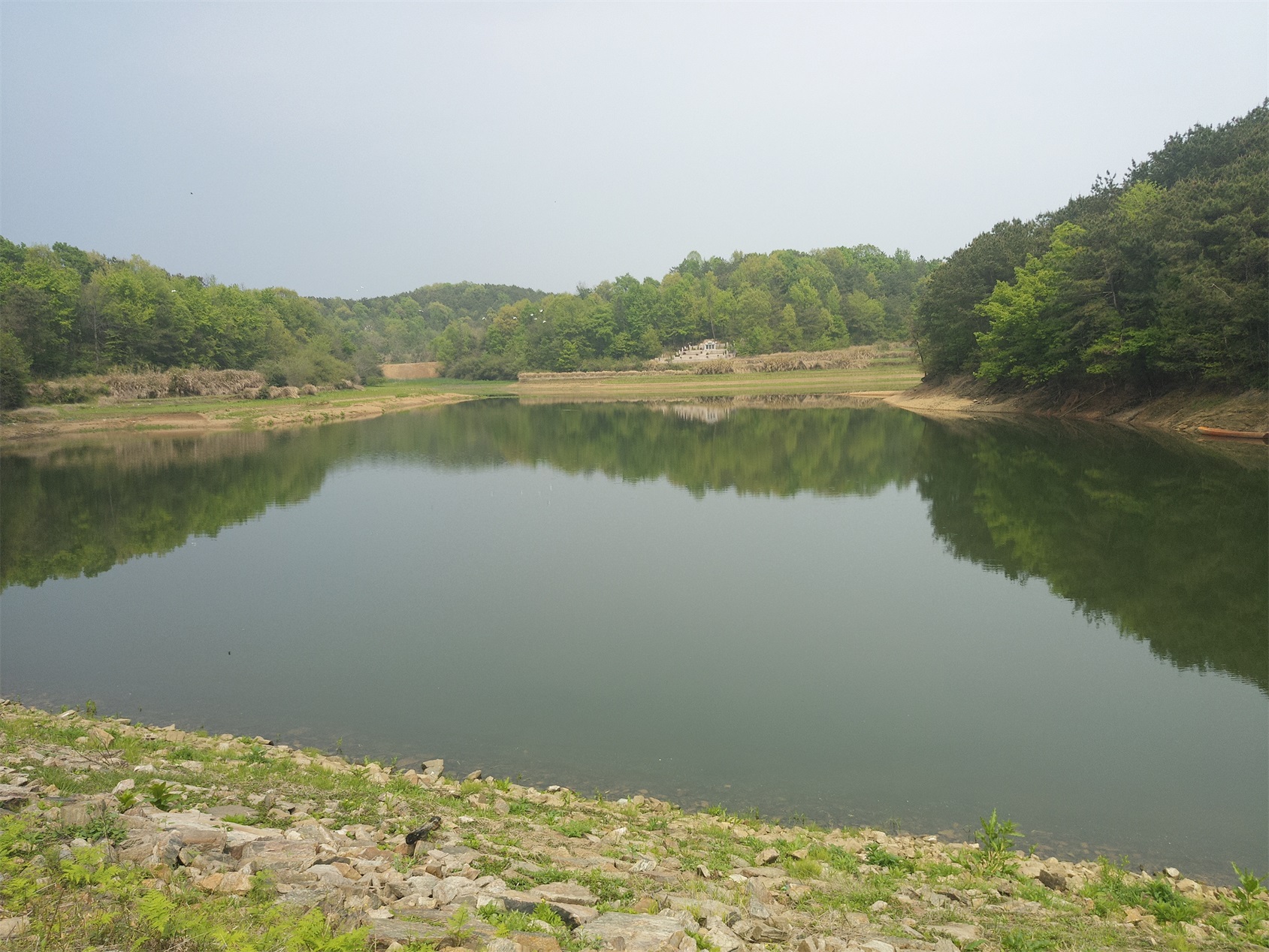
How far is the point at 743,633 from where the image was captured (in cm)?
1445

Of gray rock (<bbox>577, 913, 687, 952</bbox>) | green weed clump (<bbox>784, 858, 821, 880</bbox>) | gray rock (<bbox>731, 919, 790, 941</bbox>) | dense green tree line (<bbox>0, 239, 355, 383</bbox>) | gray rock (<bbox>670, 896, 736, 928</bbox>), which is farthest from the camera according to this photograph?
dense green tree line (<bbox>0, 239, 355, 383</bbox>)

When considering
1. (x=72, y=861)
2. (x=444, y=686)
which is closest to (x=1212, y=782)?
(x=444, y=686)

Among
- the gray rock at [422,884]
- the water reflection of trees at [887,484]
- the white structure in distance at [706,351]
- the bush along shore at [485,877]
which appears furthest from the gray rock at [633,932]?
the white structure in distance at [706,351]

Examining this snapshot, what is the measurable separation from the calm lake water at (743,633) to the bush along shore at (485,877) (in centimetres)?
144

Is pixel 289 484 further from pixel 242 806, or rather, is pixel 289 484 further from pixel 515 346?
pixel 515 346

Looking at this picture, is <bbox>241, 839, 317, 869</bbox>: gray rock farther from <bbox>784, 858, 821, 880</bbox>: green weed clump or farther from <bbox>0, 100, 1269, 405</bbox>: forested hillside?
<bbox>0, 100, 1269, 405</bbox>: forested hillside

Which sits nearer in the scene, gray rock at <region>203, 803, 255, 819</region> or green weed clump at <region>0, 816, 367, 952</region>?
green weed clump at <region>0, 816, 367, 952</region>

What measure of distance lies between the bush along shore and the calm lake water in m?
1.44

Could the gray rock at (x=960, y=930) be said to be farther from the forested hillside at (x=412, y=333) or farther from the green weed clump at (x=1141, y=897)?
the forested hillside at (x=412, y=333)

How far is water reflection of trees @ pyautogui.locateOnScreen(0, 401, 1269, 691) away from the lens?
639 inches

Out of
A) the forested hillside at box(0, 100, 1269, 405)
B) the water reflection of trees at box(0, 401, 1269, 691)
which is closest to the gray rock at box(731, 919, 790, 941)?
the water reflection of trees at box(0, 401, 1269, 691)

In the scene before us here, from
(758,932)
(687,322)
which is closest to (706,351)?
(687,322)

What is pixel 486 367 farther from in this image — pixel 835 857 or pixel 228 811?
pixel 835 857

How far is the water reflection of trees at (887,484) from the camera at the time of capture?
16.2m
